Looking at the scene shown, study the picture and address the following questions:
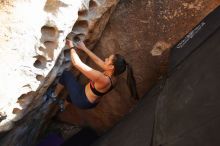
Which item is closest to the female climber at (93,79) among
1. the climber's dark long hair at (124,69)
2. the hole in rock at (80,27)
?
the climber's dark long hair at (124,69)

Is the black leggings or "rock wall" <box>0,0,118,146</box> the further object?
the black leggings

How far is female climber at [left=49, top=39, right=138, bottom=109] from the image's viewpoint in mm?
2730

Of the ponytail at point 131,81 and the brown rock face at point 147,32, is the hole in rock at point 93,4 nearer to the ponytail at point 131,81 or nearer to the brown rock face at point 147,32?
the brown rock face at point 147,32

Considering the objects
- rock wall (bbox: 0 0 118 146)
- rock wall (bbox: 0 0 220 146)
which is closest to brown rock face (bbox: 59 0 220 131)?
rock wall (bbox: 0 0 220 146)

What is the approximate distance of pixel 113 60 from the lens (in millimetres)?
2754

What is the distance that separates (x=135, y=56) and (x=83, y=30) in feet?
1.92

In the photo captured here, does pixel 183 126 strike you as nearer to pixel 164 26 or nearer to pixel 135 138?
pixel 135 138

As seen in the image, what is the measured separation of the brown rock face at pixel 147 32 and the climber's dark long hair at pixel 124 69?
0.19m

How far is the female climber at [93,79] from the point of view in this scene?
2730 millimetres

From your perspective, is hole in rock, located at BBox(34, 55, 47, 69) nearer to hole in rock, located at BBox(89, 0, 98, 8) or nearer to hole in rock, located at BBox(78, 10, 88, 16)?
hole in rock, located at BBox(78, 10, 88, 16)

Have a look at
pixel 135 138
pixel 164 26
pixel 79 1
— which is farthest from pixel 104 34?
pixel 135 138

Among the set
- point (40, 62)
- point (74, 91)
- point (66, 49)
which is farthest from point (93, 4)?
point (74, 91)

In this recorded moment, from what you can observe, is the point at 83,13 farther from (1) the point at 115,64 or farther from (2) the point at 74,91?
(2) the point at 74,91

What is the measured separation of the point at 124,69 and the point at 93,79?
0.27 metres
